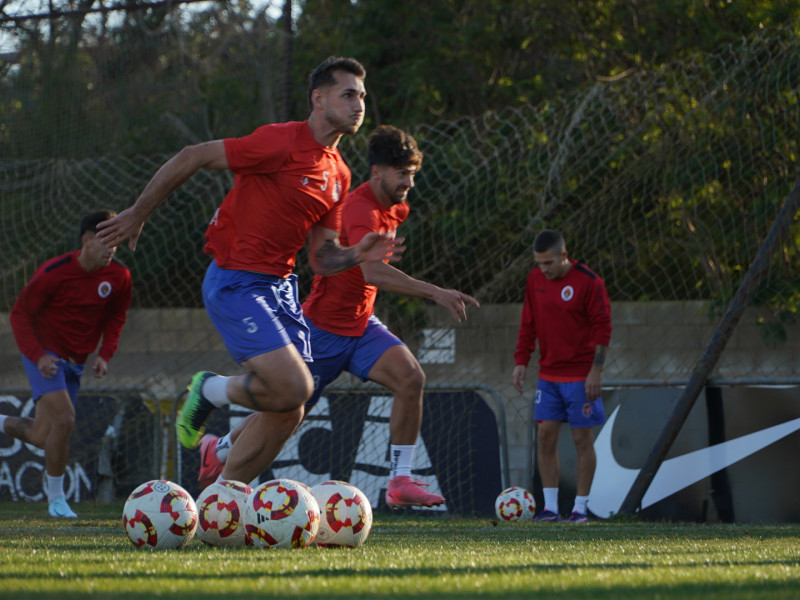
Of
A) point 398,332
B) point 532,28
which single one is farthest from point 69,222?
point 532,28

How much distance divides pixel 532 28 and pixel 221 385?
7.99 meters

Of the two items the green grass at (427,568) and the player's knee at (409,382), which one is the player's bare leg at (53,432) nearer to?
the green grass at (427,568)

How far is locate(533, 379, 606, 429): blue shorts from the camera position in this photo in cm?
754

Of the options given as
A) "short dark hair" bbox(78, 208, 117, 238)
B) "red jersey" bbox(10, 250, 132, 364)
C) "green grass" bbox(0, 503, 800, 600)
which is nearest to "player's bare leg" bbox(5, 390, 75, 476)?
"red jersey" bbox(10, 250, 132, 364)

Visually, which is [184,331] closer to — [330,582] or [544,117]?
[544,117]

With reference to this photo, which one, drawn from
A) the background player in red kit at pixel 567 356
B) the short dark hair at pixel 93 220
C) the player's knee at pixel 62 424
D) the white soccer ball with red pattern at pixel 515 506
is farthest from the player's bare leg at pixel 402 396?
the player's knee at pixel 62 424

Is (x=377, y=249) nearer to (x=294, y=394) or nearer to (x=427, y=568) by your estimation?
(x=294, y=394)

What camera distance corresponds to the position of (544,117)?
29.1 feet

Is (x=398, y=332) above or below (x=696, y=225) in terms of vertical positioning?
below

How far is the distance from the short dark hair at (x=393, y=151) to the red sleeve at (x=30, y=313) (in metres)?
2.88

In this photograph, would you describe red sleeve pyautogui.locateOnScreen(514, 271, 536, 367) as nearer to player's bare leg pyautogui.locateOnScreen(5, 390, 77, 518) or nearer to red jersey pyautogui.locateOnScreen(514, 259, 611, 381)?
red jersey pyautogui.locateOnScreen(514, 259, 611, 381)

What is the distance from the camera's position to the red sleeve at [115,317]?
311 inches

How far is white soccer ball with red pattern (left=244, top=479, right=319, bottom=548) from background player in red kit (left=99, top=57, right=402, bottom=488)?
0.74 metres

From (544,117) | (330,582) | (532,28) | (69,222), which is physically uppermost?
(532,28)
